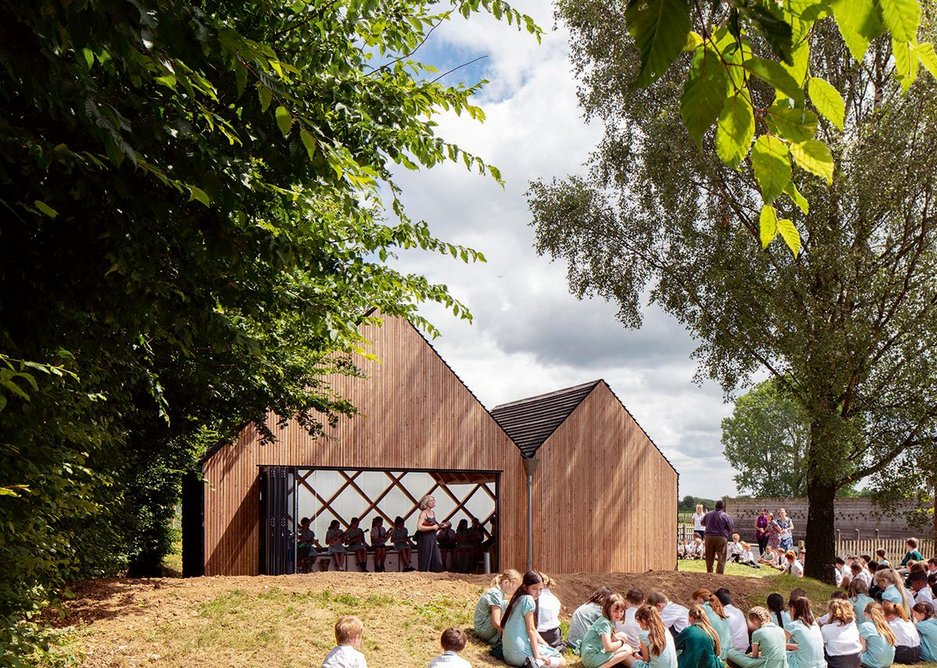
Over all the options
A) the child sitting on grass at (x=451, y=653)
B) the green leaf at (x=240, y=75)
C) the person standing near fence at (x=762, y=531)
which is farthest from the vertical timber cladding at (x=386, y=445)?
the person standing near fence at (x=762, y=531)

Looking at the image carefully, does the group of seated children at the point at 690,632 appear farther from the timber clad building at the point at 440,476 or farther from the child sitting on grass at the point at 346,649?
the timber clad building at the point at 440,476

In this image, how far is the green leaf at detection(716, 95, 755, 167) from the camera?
1746 mm

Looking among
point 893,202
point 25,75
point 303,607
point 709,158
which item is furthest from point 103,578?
point 893,202

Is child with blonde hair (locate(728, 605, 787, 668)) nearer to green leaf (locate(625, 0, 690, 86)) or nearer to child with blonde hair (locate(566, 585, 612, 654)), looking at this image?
child with blonde hair (locate(566, 585, 612, 654))

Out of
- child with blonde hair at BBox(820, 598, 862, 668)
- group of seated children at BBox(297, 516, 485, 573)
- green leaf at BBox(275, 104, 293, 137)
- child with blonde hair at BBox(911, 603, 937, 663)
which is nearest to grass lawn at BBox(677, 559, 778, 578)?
group of seated children at BBox(297, 516, 485, 573)

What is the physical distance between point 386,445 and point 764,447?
A: 5275cm

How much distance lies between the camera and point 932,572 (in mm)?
14961

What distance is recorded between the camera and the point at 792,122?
65.5 inches

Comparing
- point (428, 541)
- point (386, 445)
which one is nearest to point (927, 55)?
point (428, 541)

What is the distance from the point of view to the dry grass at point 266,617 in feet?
30.2

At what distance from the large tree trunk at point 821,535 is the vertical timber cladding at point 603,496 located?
10.2 feet

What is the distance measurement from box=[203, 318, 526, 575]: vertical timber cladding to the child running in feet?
21.2

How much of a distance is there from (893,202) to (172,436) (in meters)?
14.6

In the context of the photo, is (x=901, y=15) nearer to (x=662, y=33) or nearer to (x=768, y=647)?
(x=662, y=33)
